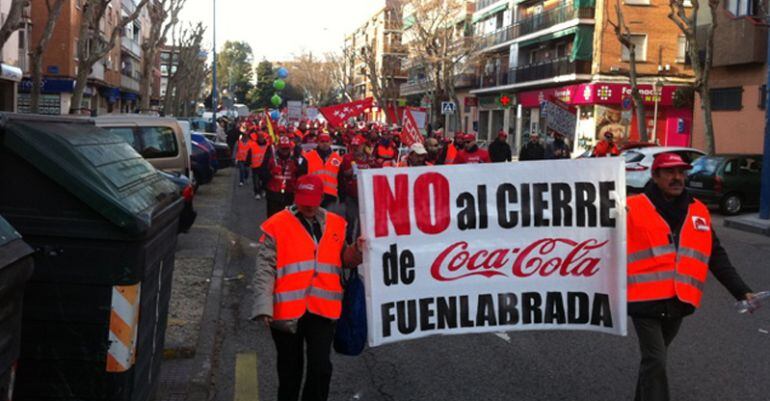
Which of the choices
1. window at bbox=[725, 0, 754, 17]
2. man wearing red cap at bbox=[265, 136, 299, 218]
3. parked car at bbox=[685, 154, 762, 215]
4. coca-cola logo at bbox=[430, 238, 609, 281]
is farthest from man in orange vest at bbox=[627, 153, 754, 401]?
window at bbox=[725, 0, 754, 17]

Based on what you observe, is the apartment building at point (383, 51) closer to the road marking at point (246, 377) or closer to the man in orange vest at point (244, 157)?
the man in orange vest at point (244, 157)

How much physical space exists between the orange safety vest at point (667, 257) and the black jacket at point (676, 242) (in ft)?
0.10

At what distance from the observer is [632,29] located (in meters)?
42.9

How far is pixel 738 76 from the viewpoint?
95.2 feet

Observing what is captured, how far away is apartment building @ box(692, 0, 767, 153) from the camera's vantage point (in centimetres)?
2733

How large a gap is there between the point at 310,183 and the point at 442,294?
40.0 inches

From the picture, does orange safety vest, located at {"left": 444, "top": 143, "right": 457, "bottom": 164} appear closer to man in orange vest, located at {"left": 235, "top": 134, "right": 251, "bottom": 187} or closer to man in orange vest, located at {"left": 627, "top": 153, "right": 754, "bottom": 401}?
man in orange vest, located at {"left": 235, "top": 134, "right": 251, "bottom": 187}

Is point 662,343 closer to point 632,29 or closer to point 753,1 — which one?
point 753,1

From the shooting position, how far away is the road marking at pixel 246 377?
18.4 feet

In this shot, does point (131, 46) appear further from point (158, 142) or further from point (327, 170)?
point (327, 170)

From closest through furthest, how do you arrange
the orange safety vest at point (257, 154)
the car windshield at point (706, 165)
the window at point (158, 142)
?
the window at point (158, 142), the car windshield at point (706, 165), the orange safety vest at point (257, 154)

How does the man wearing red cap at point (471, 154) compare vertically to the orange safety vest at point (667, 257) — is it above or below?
above

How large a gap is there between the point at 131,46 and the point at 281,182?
175 feet

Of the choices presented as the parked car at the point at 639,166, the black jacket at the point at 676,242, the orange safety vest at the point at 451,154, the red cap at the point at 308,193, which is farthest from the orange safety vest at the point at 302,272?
the parked car at the point at 639,166
